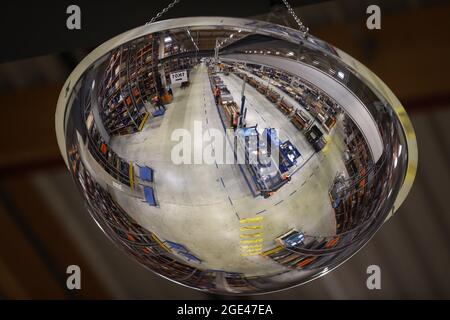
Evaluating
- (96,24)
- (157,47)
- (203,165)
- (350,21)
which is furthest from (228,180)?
(350,21)

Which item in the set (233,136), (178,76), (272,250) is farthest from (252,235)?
(178,76)

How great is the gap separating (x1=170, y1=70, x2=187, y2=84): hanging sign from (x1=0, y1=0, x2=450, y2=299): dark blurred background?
0.74 meters

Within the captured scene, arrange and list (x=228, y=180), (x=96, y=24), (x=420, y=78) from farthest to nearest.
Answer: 1. (x=420, y=78)
2. (x=96, y=24)
3. (x=228, y=180)

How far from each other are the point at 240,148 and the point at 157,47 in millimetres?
231

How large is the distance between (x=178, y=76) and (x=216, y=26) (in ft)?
0.50

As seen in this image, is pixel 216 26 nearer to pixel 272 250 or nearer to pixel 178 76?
pixel 178 76

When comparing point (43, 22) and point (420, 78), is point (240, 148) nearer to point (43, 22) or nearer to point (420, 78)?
point (43, 22)

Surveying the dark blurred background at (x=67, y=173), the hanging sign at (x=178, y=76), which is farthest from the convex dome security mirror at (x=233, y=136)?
the dark blurred background at (x=67, y=173)

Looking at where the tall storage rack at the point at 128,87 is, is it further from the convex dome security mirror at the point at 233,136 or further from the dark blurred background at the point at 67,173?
the dark blurred background at the point at 67,173

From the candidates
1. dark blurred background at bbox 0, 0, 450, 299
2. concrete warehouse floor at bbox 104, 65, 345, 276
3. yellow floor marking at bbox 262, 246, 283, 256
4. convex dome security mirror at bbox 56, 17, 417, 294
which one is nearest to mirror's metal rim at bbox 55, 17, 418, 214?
convex dome security mirror at bbox 56, 17, 417, 294

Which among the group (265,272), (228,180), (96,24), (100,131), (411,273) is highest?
(96,24)

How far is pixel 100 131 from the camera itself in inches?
57.9

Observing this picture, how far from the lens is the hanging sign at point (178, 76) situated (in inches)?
54.5

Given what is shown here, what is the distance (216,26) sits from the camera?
127cm
